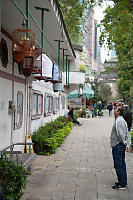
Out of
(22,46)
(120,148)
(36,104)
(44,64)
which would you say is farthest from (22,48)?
(36,104)

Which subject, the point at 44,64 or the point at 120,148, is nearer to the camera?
the point at 120,148

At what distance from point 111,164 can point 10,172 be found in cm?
417

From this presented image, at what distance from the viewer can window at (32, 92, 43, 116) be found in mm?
10469

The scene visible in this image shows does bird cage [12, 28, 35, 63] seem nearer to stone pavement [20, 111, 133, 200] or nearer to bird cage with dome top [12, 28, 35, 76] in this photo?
bird cage with dome top [12, 28, 35, 76]

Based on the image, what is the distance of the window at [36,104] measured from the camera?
10.5m

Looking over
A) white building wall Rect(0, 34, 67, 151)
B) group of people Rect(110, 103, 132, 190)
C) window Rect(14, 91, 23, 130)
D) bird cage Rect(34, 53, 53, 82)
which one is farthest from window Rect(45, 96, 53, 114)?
group of people Rect(110, 103, 132, 190)

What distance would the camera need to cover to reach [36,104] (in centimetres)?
1111

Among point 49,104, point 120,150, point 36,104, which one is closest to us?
point 120,150

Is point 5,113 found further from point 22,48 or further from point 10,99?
point 22,48

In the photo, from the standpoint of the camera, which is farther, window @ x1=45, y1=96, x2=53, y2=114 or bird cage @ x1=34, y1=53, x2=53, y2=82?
window @ x1=45, y1=96, x2=53, y2=114

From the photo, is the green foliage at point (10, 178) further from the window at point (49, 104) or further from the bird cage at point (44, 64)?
the window at point (49, 104)

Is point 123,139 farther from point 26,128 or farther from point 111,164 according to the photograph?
point 26,128

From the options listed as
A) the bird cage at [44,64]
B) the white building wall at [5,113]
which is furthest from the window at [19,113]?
the bird cage at [44,64]

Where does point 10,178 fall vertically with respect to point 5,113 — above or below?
below
